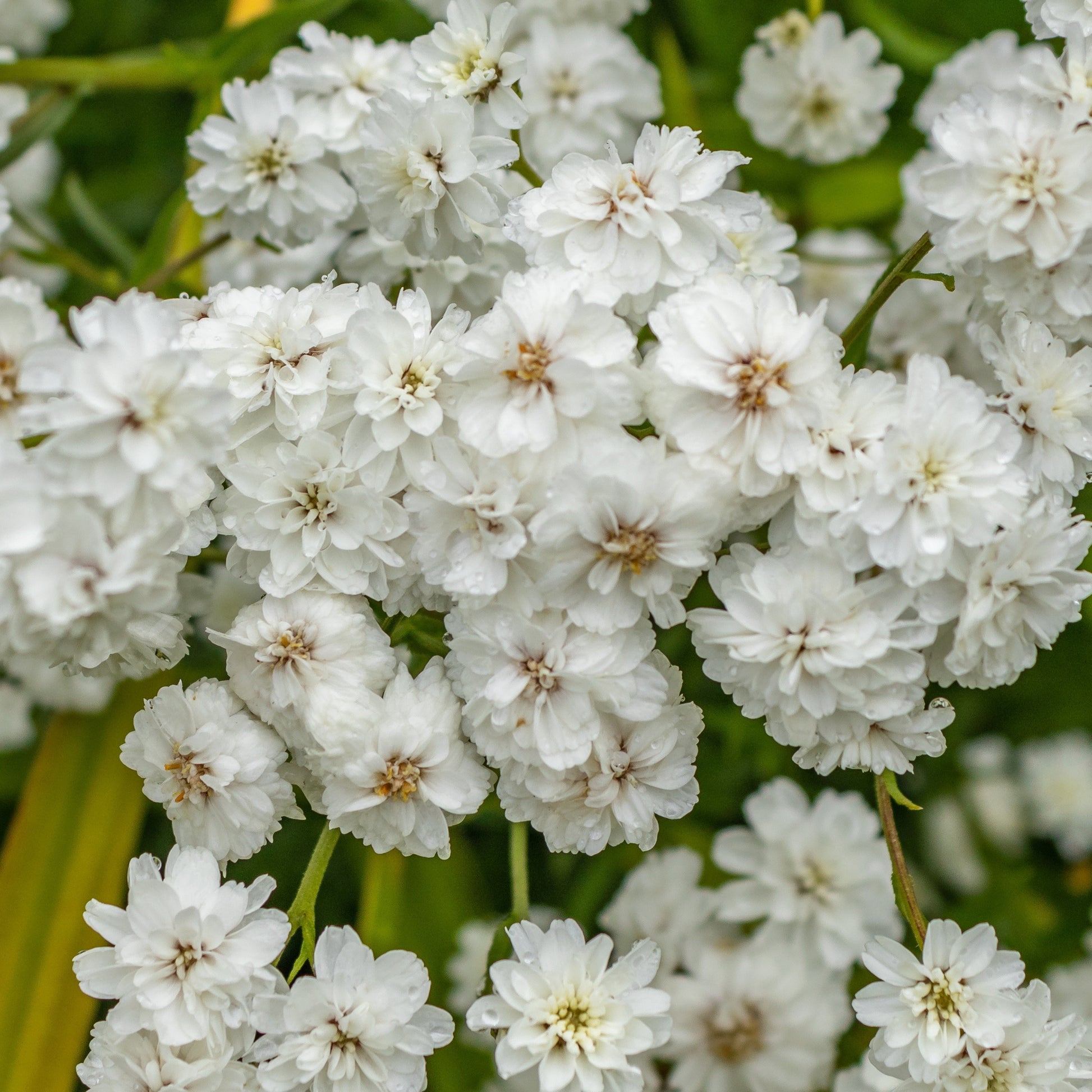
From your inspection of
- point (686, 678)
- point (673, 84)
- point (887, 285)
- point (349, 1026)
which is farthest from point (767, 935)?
point (673, 84)

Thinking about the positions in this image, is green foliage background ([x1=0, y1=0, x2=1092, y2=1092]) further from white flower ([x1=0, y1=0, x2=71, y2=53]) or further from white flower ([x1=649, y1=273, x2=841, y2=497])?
white flower ([x1=649, y1=273, x2=841, y2=497])

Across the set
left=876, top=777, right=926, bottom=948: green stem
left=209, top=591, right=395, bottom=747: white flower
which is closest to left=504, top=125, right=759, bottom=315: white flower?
left=209, top=591, right=395, bottom=747: white flower

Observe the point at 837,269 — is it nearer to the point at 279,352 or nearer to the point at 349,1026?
the point at 279,352

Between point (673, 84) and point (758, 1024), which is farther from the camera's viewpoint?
point (673, 84)

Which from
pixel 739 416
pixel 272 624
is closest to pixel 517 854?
pixel 272 624

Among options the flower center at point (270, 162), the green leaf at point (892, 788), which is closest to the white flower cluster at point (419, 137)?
the flower center at point (270, 162)

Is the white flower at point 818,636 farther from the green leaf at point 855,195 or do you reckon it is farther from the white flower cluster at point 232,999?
the green leaf at point 855,195
